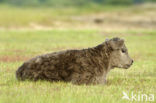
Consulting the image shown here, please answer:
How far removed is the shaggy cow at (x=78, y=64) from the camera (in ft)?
32.0

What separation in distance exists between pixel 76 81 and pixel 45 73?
0.82 metres

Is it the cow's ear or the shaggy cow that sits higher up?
the cow's ear

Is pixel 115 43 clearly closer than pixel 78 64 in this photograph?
No

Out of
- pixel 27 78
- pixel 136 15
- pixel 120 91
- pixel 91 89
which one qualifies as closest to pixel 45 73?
pixel 27 78

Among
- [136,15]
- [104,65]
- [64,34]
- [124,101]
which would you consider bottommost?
[124,101]

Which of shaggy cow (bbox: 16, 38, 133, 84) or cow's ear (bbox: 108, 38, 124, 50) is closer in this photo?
shaggy cow (bbox: 16, 38, 133, 84)

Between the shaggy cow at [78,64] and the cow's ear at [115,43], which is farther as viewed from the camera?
the cow's ear at [115,43]

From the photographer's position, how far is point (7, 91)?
8.34m

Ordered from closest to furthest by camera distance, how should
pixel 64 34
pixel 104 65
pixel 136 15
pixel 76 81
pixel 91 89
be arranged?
pixel 91 89, pixel 76 81, pixel 104 65, pixel 64 34, pixel 136 15

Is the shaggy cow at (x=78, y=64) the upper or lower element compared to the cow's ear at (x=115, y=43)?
lower

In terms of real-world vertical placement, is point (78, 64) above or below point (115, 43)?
below

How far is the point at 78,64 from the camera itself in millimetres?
9945

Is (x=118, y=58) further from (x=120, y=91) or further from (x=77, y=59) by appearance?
(x=120, y=91)

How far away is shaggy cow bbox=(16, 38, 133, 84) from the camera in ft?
32.0
